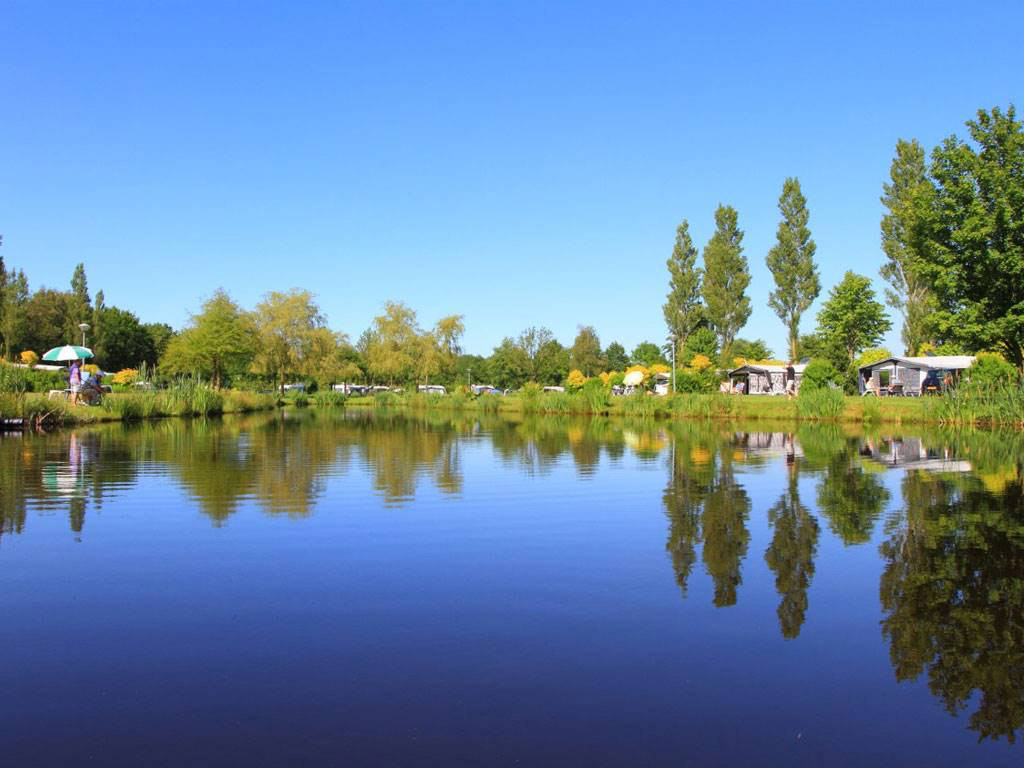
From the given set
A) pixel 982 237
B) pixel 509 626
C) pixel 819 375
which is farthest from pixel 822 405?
pixel 509 626

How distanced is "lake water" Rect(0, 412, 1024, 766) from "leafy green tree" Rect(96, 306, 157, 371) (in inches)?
2629

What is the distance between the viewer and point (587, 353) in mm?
82812

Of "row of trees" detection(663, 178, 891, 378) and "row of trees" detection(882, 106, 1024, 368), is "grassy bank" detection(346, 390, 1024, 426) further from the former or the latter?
"row of trees" detection(663, 178, 891, 378)

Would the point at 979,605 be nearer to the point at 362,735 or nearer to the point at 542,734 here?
the point at 542,734

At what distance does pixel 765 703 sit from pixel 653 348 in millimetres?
85071

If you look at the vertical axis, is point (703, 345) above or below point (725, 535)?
above

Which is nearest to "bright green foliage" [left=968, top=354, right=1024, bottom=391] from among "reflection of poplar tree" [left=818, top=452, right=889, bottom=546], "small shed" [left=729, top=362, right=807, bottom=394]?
"small shed" [left=729, top=362, right=807, bottom=394]

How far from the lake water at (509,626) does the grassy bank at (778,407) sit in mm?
21676

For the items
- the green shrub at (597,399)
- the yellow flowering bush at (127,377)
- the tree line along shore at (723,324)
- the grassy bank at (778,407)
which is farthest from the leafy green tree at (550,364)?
the yellow flowering bush at (127,377)

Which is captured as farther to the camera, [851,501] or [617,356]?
[617,356]

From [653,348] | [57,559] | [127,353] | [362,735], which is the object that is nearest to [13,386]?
[57,559]

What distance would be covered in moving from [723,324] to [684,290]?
4087 mm

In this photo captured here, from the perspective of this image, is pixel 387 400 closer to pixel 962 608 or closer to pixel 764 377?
pixel 764 377

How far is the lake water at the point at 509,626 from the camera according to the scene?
3.98m
